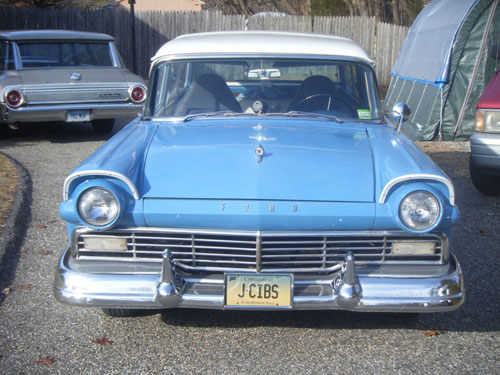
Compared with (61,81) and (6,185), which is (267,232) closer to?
(6,185)

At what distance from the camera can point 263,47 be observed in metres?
4.69

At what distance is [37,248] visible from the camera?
5312mm

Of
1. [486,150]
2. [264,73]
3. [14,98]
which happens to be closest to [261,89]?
[264,73]

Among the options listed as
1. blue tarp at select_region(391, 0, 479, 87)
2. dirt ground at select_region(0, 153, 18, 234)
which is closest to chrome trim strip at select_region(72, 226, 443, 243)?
dirt ground at select_region(0, 153, 18, 234)

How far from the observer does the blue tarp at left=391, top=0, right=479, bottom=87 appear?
10336mm

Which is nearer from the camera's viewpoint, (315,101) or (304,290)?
(304,290)

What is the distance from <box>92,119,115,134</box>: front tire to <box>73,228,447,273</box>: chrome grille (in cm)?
802

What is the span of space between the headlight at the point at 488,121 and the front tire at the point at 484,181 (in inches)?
16.8

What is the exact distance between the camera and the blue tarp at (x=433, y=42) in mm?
10336

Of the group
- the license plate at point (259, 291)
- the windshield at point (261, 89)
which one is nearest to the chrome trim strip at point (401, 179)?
the license plate at point (259, 291)

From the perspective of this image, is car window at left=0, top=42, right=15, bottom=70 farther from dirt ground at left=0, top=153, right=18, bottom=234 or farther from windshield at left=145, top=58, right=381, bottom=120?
windshield at left=145, top=58, right=381, bottom=120

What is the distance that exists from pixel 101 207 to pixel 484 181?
5097 millimetres

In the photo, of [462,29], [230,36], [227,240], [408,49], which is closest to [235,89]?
[230,36]

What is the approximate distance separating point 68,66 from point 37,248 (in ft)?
18.1
